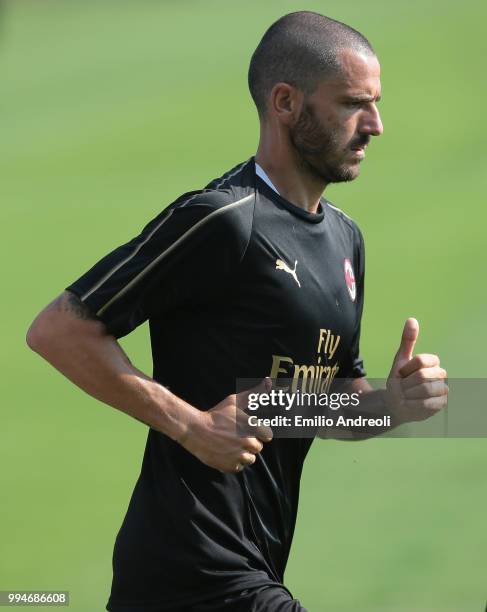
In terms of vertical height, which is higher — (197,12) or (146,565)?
(197,12)

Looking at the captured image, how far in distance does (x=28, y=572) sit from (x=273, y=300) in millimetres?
2841

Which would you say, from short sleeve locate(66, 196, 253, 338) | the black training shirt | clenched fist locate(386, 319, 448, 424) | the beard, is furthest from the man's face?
clenched fist locate(386, 319, 448, 424)

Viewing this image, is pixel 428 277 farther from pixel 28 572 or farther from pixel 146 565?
pixel 146 565

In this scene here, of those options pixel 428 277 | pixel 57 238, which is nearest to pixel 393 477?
pixel 428 277

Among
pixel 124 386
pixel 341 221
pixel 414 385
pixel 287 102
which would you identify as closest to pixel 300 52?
pixel 287 102

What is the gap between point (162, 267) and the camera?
3256mm

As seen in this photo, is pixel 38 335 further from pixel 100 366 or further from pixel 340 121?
pixel 340 121

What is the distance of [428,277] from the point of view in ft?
27.8

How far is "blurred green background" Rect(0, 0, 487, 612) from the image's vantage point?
19.8 ft

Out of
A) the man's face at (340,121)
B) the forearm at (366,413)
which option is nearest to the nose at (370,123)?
the man's face at (340,121)

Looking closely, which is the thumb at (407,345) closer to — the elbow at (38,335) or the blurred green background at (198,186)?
the elbow at (38,335)

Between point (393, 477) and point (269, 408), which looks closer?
point (269, 408)

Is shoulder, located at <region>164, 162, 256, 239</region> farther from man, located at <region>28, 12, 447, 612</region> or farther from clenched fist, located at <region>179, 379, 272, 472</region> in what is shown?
clenched fist, located at <region>179, 379, 272, 472</region>

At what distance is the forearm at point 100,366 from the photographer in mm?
3232
